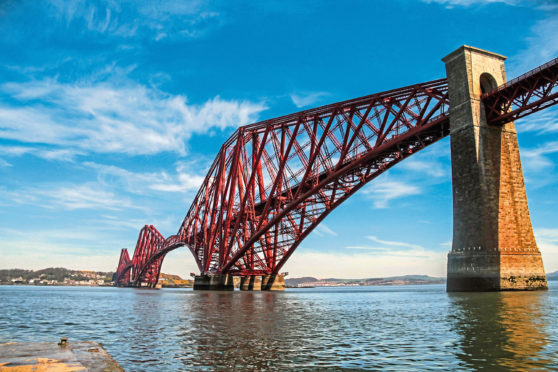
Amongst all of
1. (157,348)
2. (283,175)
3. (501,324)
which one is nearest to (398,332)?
(501,324)

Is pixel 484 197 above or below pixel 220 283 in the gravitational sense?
above

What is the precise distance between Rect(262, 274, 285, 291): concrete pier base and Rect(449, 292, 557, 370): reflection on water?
132ft

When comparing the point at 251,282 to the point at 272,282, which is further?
the point at 251,282

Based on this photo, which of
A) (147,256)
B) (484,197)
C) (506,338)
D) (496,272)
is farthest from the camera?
(147,256)

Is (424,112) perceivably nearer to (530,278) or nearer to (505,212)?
(505,212)

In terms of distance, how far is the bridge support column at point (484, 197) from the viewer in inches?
1027

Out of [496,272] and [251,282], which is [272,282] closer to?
[251,282]

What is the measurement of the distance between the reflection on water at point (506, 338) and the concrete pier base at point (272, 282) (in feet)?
132

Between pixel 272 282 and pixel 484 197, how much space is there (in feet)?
108

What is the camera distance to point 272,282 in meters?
54.3

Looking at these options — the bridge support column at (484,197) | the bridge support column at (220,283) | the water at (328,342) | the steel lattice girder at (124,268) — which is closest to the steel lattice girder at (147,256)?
the steel lattice girder at (124,268)

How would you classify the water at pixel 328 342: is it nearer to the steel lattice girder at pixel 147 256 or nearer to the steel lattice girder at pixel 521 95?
the steel lattice girder at pixel 521 95

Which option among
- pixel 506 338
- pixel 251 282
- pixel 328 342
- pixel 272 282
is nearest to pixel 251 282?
pixel 251 282

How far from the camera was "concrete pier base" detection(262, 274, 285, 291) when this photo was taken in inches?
2130
